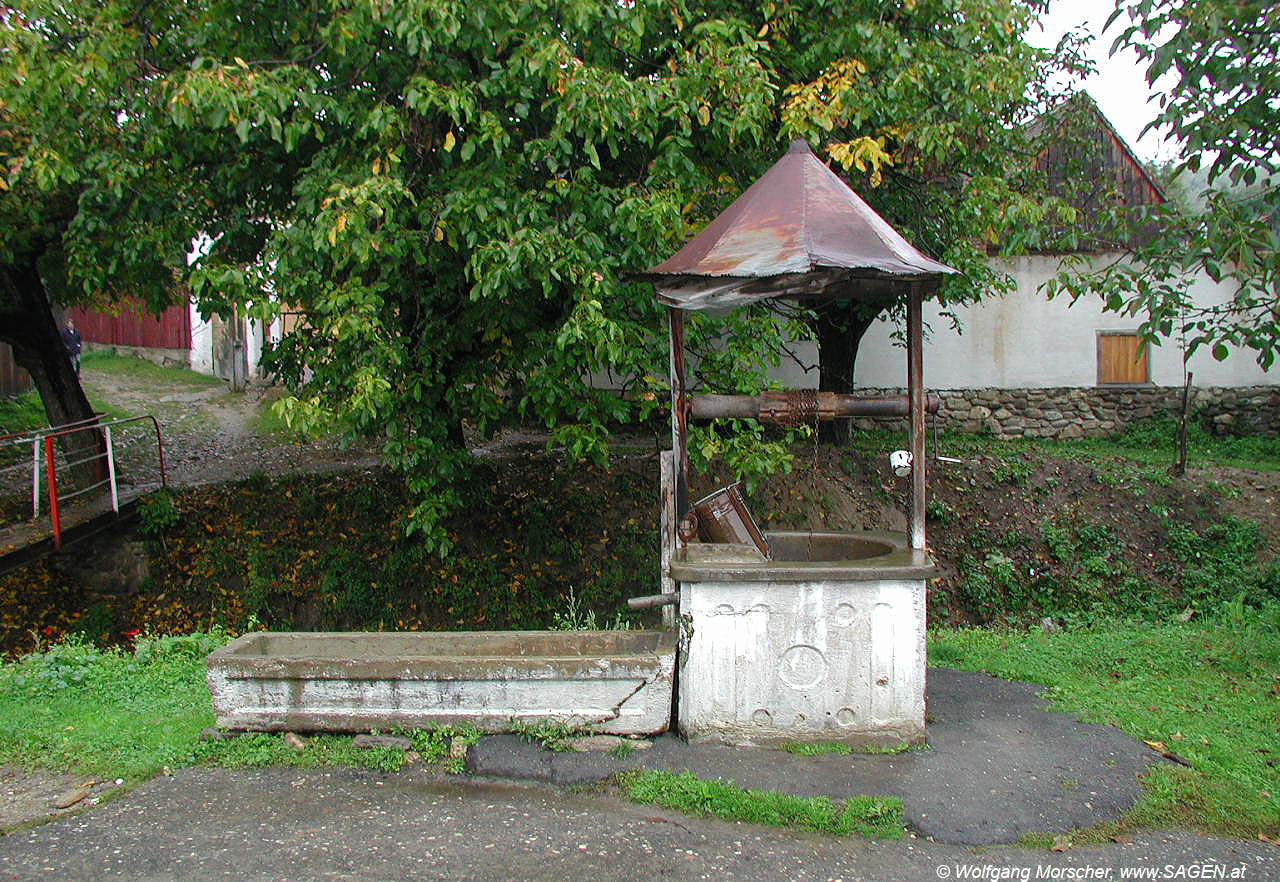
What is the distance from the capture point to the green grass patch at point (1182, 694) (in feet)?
14.7

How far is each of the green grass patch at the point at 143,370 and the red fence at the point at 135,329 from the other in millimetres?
582

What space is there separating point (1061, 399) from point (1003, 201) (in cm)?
819

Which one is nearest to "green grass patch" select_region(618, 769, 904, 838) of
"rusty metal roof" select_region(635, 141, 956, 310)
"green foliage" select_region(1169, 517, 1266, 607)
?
"rusty metal roof" select_region(635, 141, 956, 310)

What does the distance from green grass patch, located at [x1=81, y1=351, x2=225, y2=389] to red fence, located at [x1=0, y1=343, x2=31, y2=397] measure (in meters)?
3.17

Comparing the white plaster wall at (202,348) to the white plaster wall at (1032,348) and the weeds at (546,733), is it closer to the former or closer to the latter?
the white plaster wall at (1032,348)

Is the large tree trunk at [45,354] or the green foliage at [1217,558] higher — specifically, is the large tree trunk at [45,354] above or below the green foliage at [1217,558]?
above

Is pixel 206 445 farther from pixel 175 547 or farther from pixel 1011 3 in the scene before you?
pixel 1011 3

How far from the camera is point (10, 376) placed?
699 inches

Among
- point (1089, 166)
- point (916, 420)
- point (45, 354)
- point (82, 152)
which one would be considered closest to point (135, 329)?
point (45, 354)

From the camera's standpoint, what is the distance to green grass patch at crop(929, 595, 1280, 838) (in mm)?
4488

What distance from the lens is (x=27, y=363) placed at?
1131 centimetres

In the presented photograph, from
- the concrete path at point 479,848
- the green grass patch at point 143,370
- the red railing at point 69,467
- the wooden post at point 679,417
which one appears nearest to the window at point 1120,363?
the wooden post at point 679,417

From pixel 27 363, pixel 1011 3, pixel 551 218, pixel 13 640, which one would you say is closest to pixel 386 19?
pixel 551 218

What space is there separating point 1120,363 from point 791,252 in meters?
13.1
